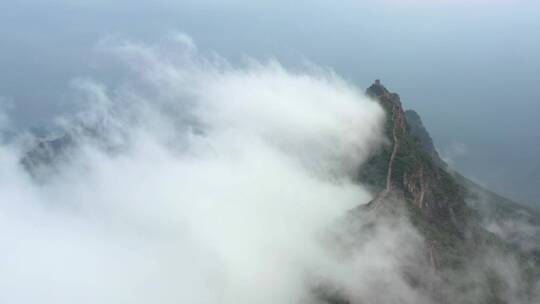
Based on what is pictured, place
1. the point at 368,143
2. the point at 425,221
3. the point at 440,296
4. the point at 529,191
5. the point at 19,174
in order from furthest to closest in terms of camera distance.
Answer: the point at 529,191
the point at 19,174
the point at 368,143
the point at 425,221
the point at 440,296

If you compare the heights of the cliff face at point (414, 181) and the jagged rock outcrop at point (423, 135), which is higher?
the jagged rock outcrop at point (423, 135)

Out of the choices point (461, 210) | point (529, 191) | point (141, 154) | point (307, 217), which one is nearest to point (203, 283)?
point (307, 217)

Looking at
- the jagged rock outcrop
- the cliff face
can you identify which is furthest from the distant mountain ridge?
the jagged rock outcrop

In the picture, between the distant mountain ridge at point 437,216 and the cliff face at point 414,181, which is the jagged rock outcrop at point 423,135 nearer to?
the distant mountain ridge at point 437,216

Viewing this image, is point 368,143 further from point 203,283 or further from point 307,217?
point 203,283

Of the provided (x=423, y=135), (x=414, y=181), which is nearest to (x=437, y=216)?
(x=414, y=181)

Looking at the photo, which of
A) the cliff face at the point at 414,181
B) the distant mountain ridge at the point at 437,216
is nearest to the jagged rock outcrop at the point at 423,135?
the distant mountain ridge at the point at 437,216

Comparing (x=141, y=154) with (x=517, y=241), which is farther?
(x=141, y=154)

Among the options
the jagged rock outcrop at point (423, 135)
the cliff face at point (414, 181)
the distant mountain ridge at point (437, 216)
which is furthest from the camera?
the jagged rock outcrop at point (423, 135)

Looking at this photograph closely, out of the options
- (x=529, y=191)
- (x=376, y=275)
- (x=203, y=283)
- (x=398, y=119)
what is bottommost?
(x=203, y=283)
